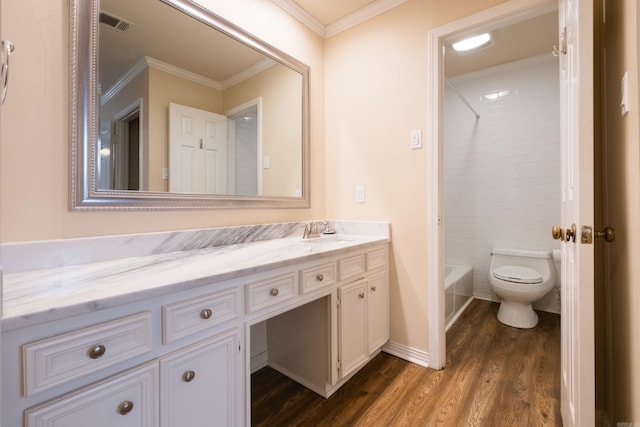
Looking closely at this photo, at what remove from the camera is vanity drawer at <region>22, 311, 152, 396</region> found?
67cm

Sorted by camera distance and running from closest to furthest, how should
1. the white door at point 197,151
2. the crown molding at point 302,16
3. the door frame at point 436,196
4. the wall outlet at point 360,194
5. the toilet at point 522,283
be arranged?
the white door at point 197,151 → the door frame at point 436,196 → the crown molding at point 302,16 → the wall outlet at point 360,194 → the toilet at point 522,283

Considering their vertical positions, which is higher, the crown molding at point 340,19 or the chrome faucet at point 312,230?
the crown molding at point 340,19

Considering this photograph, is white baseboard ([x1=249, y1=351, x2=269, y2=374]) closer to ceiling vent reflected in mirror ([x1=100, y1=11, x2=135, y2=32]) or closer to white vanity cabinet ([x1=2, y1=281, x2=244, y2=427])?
white vanity cabinet ([x1=2, y1=281, x2=244, y2=427])

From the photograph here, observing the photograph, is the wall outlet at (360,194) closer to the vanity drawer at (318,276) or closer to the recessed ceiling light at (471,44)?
the vanity drawer at (318,276)

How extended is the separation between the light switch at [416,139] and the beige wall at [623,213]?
86 centimetres

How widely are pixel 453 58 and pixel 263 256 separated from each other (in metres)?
2.73

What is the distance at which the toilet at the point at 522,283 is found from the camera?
241 cm

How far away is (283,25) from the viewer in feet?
6.68

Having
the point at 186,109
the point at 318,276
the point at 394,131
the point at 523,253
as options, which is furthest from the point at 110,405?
the point at 523,253

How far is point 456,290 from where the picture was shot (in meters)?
2.69

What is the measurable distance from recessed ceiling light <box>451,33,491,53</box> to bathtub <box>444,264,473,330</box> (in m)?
2.01

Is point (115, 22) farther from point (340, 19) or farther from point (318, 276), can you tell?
point (340, 19)

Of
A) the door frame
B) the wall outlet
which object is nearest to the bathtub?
the door frame

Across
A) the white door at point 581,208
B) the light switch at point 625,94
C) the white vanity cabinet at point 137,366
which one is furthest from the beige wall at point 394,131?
the white vanity cabinet at point 137,366
